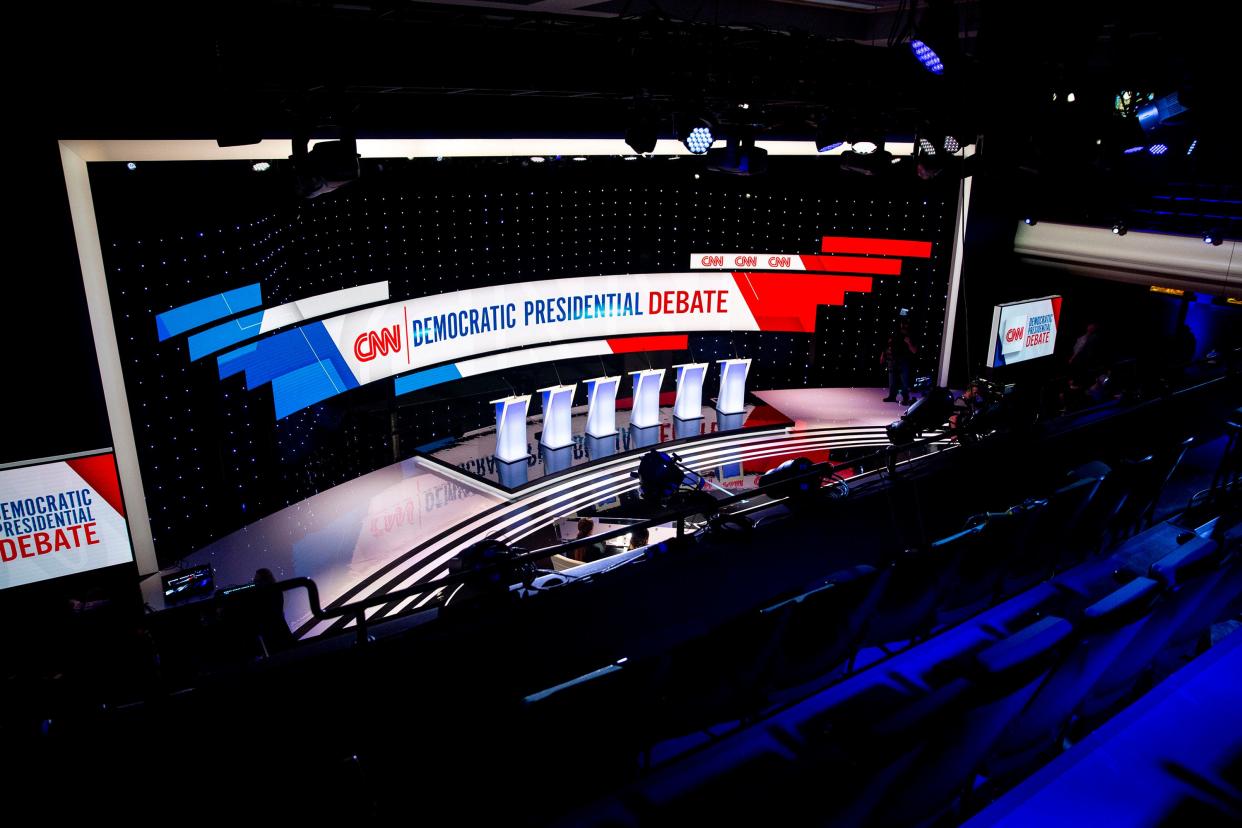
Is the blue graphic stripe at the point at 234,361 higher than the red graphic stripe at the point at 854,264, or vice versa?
the red graphic stripe at the point at 854,264

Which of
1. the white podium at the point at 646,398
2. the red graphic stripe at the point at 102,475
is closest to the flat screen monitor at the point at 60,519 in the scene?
the red graphic stripe at the point at 102,475

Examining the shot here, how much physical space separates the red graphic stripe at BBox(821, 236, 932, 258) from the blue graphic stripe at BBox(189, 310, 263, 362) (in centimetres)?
850

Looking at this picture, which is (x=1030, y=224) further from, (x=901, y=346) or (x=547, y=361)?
(x=547, y=361)

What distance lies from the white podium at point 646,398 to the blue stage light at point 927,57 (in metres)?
5.81

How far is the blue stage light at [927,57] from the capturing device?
4703 millimetres

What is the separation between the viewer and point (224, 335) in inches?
282

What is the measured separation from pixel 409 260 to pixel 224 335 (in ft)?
9.05

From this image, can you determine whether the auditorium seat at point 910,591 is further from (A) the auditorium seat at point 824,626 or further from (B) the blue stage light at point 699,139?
(B) the blue stage light at point 699,139

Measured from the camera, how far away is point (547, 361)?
10.9 metres

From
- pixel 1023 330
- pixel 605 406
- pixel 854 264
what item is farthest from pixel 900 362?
pixel 605 406

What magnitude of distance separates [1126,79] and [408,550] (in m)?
6.83

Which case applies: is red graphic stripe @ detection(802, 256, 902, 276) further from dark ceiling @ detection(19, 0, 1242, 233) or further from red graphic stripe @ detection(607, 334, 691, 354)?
dark ceiling @ detection(19, 0, 1242, 233)

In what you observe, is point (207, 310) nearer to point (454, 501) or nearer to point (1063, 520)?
point (454, 501)

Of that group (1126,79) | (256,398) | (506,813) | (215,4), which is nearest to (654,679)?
(506,813)
